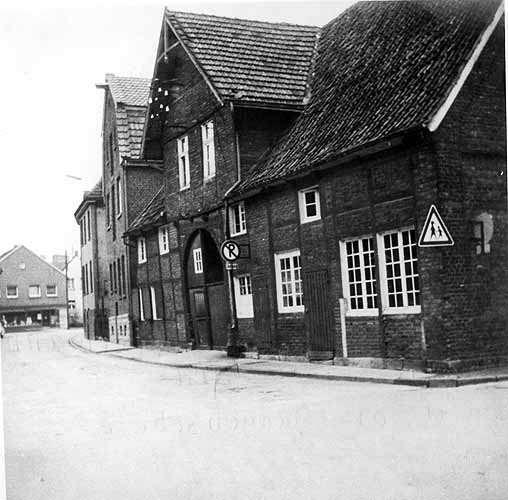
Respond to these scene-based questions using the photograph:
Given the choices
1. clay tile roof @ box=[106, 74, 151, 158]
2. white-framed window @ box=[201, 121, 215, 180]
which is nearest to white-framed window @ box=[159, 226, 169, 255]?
clay tile roof @ box=[106, 74, 151, 158]

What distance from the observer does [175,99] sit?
67.8 ft

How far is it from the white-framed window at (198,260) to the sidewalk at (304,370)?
2.34 meters

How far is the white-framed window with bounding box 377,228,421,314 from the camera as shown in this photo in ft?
40.4

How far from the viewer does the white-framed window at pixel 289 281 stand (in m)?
15.8

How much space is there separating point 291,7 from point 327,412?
189 inches

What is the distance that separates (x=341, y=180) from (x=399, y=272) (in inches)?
87.7

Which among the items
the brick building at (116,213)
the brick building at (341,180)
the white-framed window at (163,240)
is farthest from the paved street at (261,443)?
the white-framed window at (163,240)

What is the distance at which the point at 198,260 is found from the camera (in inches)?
829

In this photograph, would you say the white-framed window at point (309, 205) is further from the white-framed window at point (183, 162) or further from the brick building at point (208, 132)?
the white-framed window at point (183, 162)

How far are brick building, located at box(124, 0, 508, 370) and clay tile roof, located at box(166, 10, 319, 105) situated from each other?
42mm

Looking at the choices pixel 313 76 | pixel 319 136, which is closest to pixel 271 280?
pixel 319 136

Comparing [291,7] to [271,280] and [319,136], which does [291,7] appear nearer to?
[319,136]

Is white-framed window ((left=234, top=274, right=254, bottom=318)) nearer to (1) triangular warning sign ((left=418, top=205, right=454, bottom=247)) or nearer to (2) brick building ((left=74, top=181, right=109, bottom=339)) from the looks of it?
(1) triangular warning sign ((left=418, top=205, right=454, bottom=247))

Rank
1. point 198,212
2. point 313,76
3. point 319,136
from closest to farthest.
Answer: point 319,136 < point 313,76 < point 198,212
